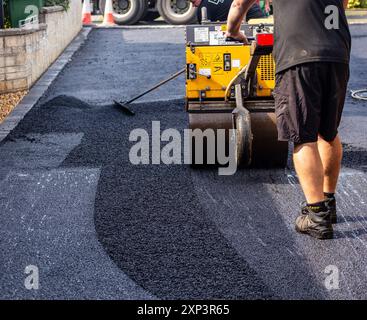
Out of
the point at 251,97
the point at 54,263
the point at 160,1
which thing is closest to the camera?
the point at 54,263

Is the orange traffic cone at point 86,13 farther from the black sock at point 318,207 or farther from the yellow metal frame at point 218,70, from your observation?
the black sock at point 318,207

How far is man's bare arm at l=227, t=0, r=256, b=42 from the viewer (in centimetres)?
533

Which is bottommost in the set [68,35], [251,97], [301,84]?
[68,35]

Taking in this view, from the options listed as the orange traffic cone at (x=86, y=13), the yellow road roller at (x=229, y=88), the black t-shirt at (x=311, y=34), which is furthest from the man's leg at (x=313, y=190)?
the orange traffic cone at (x=86, y=13)

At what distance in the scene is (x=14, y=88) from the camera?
10.7 metres

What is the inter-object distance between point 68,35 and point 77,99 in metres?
5.63

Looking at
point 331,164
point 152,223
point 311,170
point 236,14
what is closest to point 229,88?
point 236,14

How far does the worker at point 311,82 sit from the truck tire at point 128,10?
575 inches

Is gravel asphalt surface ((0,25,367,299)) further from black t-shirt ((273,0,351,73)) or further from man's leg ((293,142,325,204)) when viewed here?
black t-shirt ((273,0,351,73))

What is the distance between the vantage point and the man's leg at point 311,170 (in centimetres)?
505

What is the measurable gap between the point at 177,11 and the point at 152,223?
47.2ft

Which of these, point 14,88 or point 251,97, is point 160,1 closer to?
point 14,88

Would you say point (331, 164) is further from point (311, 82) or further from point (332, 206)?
point (311, 82)

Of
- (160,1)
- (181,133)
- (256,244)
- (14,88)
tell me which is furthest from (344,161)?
(160,1)
